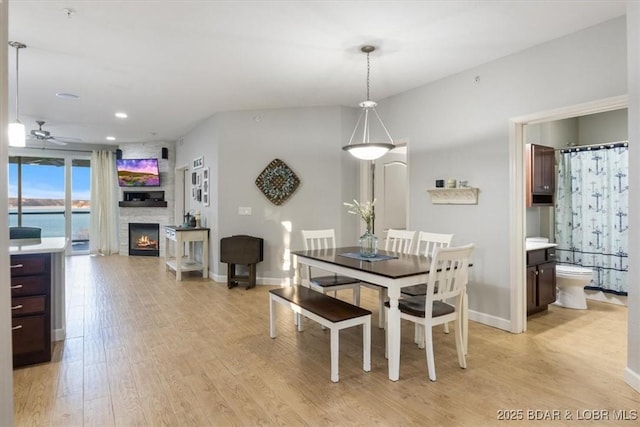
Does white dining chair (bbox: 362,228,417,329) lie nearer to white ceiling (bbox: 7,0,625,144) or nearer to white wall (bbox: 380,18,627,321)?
white wall (bbox: 380,18,627,321)

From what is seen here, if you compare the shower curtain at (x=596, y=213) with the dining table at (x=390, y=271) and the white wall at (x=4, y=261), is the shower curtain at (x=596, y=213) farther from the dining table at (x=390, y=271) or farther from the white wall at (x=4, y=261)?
the white wall at (x=4, y=261)

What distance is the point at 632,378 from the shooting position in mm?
2400

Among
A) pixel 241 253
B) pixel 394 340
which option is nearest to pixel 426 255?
pixel 394 340

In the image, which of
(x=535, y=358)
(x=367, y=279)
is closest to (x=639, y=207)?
(x=535, y=358)

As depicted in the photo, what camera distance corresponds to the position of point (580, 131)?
5.07 m

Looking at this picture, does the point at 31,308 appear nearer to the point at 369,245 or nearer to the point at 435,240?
the point at 369,245

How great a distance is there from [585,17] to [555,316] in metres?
2.99

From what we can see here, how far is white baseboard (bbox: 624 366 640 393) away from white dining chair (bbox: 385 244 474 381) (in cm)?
104

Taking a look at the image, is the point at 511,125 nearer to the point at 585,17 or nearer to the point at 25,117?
the point at 585,17

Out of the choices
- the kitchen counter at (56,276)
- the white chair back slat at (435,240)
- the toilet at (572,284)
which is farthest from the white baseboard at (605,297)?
the kitchen counter at (56,276)

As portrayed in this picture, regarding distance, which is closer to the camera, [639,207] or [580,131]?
[639,207]

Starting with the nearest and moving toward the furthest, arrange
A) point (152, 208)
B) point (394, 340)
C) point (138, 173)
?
point (394, 340), point (138, 173), point (152, 208)

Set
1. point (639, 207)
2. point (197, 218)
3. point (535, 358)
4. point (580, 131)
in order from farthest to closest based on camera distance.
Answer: point (197, 218) → point (580, 131) → point (535, 358) → point (639, 207)

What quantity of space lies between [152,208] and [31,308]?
6.17m
